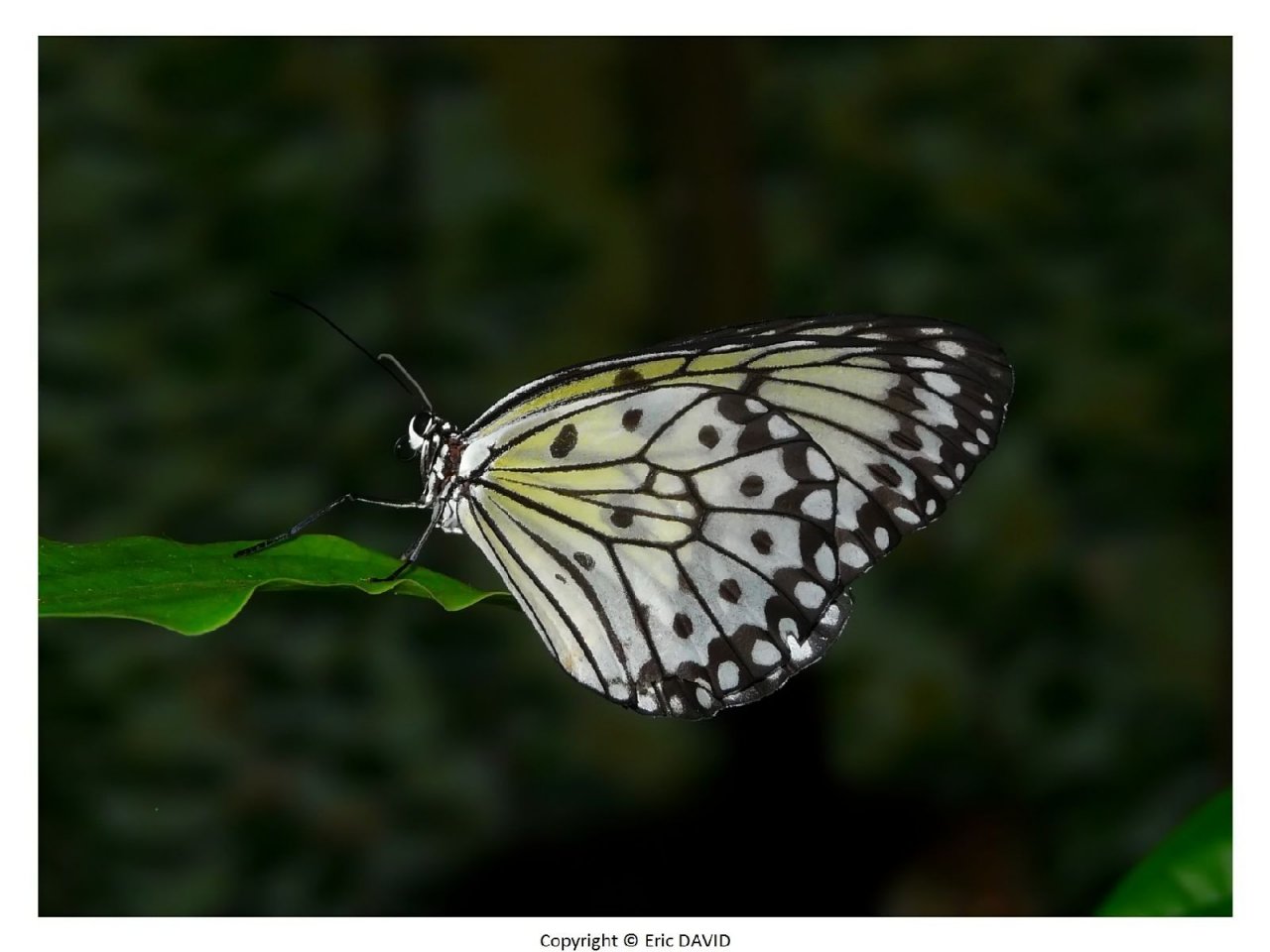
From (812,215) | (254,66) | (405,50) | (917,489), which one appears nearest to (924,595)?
(812,215)

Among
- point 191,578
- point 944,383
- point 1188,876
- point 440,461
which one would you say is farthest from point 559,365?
point 1188,876

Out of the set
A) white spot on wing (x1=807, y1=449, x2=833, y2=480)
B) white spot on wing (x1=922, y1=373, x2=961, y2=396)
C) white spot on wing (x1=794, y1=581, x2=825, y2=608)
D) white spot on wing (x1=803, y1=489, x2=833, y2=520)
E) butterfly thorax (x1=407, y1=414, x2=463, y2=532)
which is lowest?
white spot on wing (x1=794, y1=581, x2=825, y2=608)

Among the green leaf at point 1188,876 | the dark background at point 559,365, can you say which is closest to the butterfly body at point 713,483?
the green leaf at point 1188,876

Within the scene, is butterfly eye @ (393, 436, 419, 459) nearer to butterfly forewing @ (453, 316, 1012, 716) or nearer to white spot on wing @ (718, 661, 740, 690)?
butterfly forewing @ (453, 316, 1012, 716)

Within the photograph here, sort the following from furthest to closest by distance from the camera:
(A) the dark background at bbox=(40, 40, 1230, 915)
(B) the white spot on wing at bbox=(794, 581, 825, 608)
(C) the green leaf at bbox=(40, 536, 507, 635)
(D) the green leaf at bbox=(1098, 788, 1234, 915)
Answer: (A) the dark background at bbox=(40, 40, 1230, 915), (B) the white spot on wing at bbox=(794, 581, 825, 608), (D) the green leaf at bbox=(1098, 788, 1234, 915), (C) the green leaf at bbox=(40, 536, 507, 635)

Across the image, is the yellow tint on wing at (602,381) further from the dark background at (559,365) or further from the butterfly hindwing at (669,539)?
the dark background at (559,365)

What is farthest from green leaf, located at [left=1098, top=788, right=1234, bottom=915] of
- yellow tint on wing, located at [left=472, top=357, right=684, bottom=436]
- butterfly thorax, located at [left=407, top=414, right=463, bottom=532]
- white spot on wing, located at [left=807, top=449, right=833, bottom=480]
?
butterfly thorax, located at [left=407, top=414, right=463, bottom=532]
